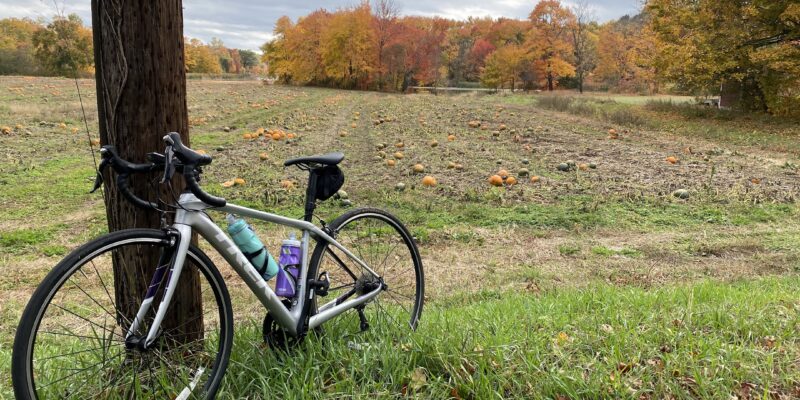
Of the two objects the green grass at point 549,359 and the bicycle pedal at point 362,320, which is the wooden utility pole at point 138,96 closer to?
the green grass at point 549,359

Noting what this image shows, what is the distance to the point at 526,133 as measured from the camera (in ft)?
43.9

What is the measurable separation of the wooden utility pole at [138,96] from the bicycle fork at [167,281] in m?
0.42

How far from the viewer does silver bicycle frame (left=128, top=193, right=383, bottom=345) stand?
5.90 ft

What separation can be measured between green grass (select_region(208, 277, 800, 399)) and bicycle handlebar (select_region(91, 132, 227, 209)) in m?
0.85

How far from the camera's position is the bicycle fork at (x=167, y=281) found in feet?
5.85

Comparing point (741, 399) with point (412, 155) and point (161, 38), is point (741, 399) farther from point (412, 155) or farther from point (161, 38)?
point (412, 155)

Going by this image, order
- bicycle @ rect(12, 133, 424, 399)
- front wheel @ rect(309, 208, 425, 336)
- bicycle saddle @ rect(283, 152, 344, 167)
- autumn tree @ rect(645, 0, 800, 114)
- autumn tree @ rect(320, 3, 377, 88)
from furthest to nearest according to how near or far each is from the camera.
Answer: autumn tree @ rect(320, 3, 377, 88) < autumn tree @ rect(645, 0, 800, 114) < front wheel @ rect(309, 208, 425, 336) < bicycle saddle @ rect(283, 152, 344, 167) < bicycle @ rect(12, 133, 424, 399)

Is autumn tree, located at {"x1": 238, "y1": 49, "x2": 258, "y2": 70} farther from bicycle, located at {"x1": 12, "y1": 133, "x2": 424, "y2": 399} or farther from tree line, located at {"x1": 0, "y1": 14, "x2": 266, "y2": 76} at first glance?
bicycle, located at {"x1": 12, "y1": 133, "x2": 424, "y2": 399}

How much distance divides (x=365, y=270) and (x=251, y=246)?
922 millimetres

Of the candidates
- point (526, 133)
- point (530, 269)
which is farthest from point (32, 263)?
point (526, 133)

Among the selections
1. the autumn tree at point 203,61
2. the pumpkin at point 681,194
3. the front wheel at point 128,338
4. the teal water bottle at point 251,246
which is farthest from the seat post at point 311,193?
the autumn tree at point 203,61

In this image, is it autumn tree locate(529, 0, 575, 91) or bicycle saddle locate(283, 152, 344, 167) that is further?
autumn tree locate(529, 0, 575, 91)

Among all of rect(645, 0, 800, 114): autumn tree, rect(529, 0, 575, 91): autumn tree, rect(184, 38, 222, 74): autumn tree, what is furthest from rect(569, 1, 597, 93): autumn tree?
rect(184, 38, 222, 74): autumn tree

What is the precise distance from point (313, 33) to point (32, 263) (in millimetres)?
51196
